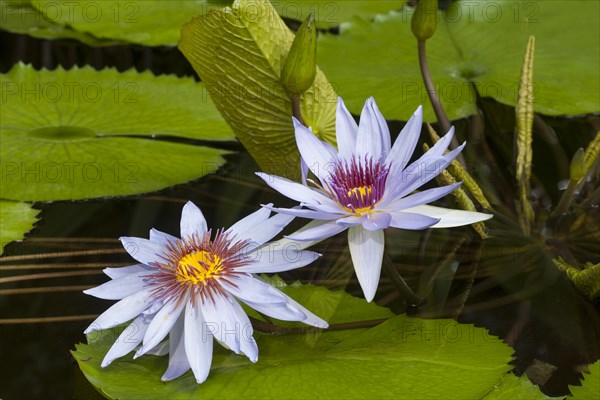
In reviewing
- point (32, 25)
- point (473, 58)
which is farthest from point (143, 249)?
point (32, 25)

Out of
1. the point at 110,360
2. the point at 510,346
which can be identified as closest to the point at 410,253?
the point at 510,346

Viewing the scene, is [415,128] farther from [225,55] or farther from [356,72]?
[356,72]

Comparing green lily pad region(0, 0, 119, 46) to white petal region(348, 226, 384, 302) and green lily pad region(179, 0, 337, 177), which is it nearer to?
green lily pad region(179, 0, 337, 177)

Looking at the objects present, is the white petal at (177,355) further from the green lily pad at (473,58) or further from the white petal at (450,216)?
the green lily pad at (473,58)

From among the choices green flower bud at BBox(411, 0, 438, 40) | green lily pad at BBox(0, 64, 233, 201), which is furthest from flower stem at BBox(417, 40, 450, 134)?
green lily pad at BBox(0, 64, 233, 201)

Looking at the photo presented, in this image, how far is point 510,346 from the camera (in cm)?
156

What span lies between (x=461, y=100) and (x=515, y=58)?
279 mm

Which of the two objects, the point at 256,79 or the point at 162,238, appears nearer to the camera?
the point at 162,238

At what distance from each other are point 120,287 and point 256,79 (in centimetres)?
69

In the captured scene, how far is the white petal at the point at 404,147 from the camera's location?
1.50 metres

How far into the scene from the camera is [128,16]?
3.02 meters

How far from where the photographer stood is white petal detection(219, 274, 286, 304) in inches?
52.9

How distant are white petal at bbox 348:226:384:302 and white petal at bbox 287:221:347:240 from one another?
4 cm

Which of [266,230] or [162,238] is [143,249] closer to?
[162,238]
